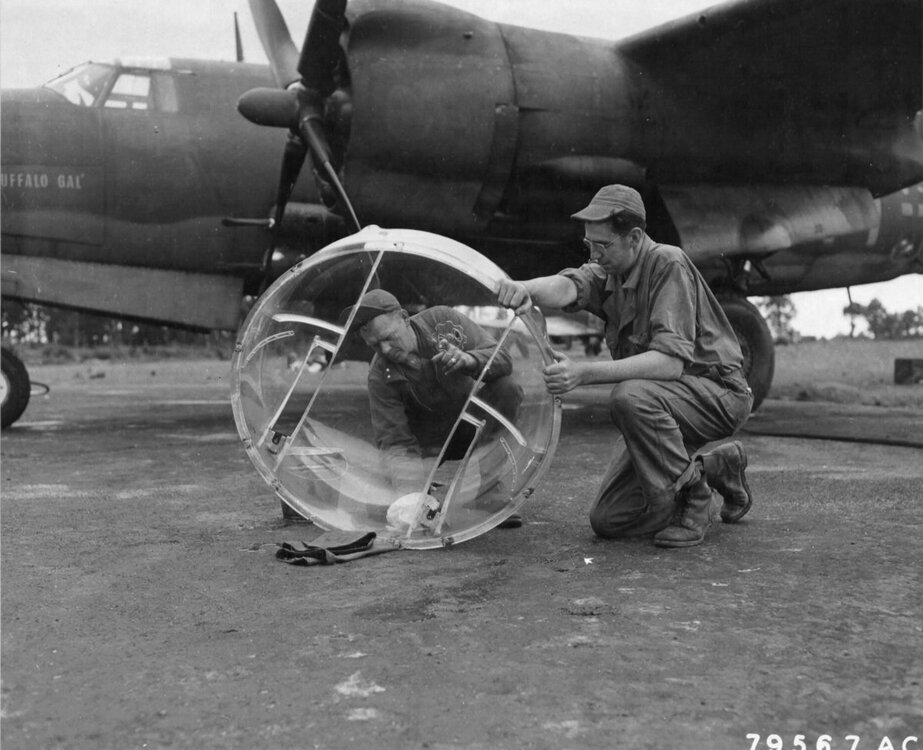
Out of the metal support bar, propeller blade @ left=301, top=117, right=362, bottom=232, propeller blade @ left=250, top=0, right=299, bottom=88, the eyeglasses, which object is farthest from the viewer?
propeller blade @ left=250, top=0, right=299, bottom=88

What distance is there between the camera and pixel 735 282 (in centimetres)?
802

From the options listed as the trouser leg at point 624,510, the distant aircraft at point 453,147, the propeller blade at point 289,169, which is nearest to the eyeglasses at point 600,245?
the trouser leg at point 624,510

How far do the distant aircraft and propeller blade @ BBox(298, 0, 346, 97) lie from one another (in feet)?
0.05

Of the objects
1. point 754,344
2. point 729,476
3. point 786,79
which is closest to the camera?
point 729,476

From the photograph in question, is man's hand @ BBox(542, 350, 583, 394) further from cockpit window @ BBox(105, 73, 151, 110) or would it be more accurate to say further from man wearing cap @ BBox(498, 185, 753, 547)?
cockpit window @ BBox(105, 73, 151, 110)

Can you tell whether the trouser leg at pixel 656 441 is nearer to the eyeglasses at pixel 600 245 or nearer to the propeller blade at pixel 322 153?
the eyeglasses at pixel 600 245

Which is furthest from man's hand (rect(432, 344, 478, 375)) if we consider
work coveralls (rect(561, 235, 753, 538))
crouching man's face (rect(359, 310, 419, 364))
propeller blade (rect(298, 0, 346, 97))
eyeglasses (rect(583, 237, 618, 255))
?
propeller blade (rect(298, 0, 346, 97))

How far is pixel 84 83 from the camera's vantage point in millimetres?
7992

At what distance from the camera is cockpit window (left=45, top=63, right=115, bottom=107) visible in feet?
25.9

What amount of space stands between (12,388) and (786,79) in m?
6.37

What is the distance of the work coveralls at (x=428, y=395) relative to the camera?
345cm

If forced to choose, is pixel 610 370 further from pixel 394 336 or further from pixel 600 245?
pixel 394 336

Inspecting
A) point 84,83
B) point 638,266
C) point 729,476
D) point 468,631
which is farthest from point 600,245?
point 84,83

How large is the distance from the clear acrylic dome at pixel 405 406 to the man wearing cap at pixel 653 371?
22cm
